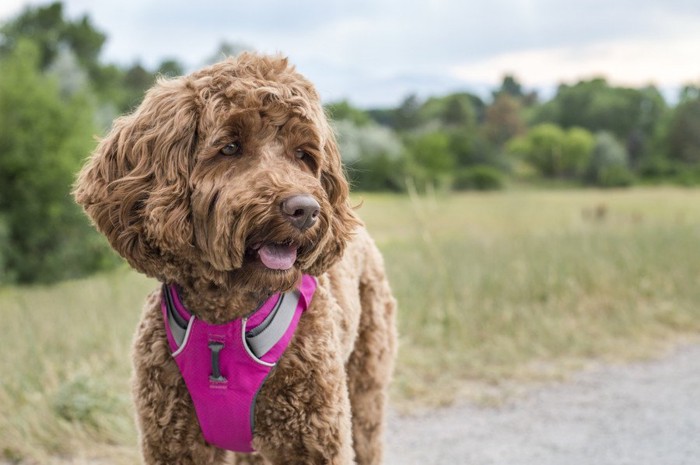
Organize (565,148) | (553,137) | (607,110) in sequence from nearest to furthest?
(553,137), (565,148), (607,110)

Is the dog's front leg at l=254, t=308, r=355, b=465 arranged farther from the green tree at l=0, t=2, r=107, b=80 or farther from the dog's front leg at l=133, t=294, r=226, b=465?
the green tree at l=0, t=2, r=107, b=80

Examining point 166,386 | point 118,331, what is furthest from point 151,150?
point 118,331

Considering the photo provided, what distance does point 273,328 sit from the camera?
119 inches

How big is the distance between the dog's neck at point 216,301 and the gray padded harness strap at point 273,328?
0.08 metres

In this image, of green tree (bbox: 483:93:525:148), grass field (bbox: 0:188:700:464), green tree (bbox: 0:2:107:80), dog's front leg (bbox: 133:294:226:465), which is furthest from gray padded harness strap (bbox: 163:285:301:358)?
green tree (bbox: 0:2:107:80)

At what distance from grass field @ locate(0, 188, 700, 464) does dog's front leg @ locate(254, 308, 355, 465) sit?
1.11m

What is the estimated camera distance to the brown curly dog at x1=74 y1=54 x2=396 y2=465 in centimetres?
269

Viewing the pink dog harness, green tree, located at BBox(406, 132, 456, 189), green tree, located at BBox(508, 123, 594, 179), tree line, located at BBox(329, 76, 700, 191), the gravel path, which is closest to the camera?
the pink dog harness

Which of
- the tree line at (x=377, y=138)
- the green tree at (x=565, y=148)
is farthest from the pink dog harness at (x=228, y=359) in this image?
the green tree at (x=565, y=148)

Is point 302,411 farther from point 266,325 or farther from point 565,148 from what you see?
point 565,148

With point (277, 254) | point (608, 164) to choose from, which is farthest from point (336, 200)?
point (608, 164)

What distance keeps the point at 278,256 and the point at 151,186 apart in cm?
56

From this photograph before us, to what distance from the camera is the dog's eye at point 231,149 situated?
2.78 metres

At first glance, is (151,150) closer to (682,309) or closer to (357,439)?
(357,439)
